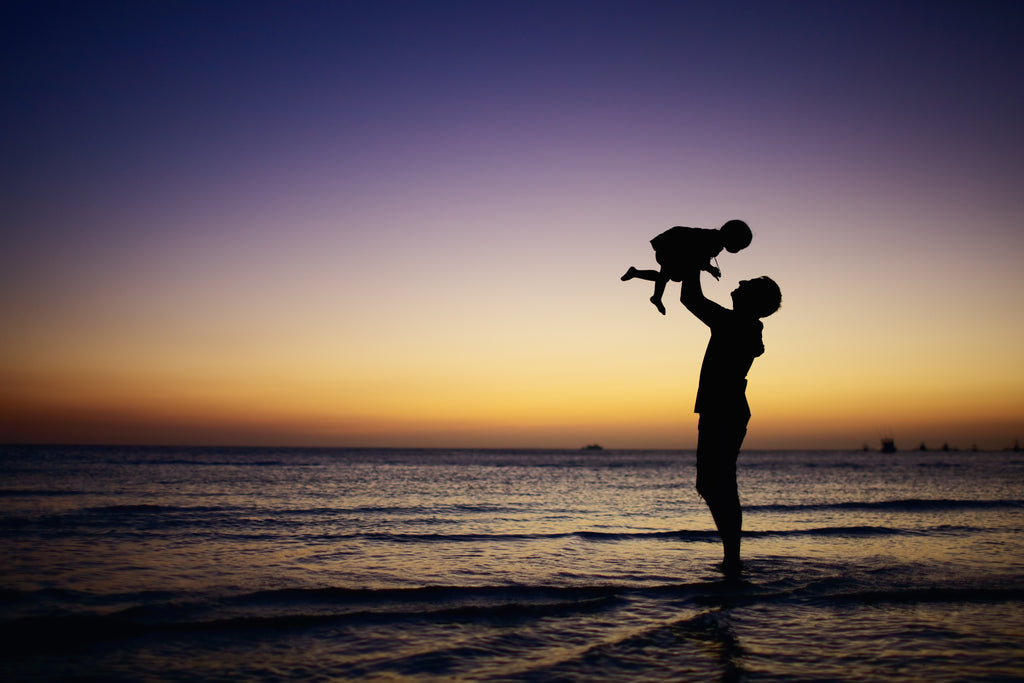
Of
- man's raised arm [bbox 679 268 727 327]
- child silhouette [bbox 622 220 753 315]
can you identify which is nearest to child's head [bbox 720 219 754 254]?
child silhouette [bbox 622 220 753 315]

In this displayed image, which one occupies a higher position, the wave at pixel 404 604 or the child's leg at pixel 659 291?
the child's leg at pixel 659 291

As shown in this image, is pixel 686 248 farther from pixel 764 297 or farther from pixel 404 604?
pixel 404 604

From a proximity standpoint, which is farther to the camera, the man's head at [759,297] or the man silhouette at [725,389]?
the man's head at [759,297]

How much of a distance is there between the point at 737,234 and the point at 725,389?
1.19 m

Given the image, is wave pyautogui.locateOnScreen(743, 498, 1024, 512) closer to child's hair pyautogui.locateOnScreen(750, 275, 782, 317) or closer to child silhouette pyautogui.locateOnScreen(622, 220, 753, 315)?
child's hair pyautogui.locateOnScreen(750, 275, 782, 317)

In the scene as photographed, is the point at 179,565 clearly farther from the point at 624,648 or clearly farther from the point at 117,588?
the point at 624,648

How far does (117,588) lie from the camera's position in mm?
4984

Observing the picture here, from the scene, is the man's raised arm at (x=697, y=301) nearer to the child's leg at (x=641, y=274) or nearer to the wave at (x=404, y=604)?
the child's leg at (x=641, y=274)

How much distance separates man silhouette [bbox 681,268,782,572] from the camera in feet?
15.2

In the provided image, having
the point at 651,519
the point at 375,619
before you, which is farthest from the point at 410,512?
the point at 375,619

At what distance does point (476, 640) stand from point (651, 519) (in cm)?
791

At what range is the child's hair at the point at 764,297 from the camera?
4.83m

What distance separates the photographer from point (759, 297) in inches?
190

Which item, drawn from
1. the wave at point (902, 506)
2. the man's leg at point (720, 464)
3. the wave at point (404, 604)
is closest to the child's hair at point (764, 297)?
the man's leg at point (720, 464)
